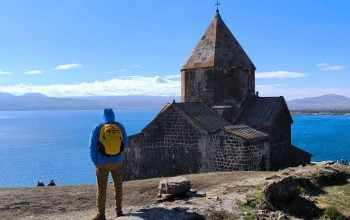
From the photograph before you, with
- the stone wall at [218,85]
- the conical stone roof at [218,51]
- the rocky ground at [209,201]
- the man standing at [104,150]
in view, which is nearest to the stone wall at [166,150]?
the stone wall at [218,85]

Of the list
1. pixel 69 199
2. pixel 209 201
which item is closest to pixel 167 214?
pixel 209 201

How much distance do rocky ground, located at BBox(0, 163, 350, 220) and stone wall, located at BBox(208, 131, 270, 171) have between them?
445cm

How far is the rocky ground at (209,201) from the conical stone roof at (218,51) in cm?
976

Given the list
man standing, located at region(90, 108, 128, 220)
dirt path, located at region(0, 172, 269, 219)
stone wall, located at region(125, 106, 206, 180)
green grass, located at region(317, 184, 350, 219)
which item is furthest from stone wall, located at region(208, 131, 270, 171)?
man standing, located at region(90, 108, 128, 220)

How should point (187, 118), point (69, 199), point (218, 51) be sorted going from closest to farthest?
1. point (69, 199)
2. point (187, 118)
3. point (218, 51)

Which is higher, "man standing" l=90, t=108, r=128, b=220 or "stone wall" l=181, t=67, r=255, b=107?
Answer: "stone wall" l=181, t=67, r=255, b=107

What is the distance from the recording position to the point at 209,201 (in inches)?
380

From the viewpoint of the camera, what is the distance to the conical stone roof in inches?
846

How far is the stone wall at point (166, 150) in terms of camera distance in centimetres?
1841

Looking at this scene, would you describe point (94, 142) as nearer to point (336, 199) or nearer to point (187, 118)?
point (336, 199)

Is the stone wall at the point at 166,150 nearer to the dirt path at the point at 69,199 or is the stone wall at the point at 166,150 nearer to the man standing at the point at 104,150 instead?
the dirt path at the point at 69,199

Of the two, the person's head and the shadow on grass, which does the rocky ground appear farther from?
the person's head

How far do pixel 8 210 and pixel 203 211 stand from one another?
14.4ft

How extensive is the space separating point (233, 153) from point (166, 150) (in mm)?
3291
